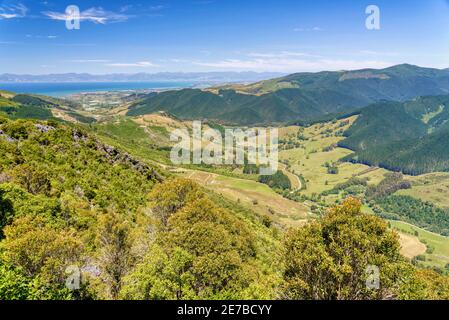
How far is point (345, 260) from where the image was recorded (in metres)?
23.1

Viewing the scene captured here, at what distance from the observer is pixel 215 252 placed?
28.8m

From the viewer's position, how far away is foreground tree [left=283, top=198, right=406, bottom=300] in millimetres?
23281

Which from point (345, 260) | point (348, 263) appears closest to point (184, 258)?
point (345, 260)

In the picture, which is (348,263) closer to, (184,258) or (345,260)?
(345,260)

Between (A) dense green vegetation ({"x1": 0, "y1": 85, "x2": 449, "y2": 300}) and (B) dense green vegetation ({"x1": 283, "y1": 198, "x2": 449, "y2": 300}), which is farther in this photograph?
(A) dense green vegetation ({"x1": 0, "y1": 85, "x2": 449, "y2": 300})

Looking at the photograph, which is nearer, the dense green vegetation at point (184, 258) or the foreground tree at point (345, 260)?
the foreground tree at point (345, 260)

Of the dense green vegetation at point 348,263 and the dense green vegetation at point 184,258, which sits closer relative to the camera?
the dense green vegetation at point 348,263

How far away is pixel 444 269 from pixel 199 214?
210 m

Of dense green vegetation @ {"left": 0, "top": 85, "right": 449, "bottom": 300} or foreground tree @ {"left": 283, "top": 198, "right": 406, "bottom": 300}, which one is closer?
foreground tree @ {"left": 283, "top": 198, "right": 406, "bottom": 300}

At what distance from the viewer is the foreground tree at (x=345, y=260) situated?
23281 mm

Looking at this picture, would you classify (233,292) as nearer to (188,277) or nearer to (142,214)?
(188,277)

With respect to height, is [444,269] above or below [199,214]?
below
